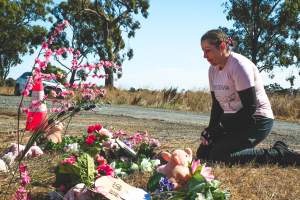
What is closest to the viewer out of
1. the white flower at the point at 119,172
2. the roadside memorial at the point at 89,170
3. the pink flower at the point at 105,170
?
the roadside memorial at the point at 89,170

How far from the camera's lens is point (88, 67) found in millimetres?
2572

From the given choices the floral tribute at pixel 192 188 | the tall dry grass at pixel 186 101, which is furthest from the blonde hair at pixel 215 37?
the tall dry grass at pixel 186 101

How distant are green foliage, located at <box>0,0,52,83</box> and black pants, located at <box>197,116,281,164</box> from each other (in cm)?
3666

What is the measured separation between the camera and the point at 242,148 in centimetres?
463

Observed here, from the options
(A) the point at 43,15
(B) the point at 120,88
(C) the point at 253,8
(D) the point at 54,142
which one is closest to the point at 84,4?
(A) the point at 43,15

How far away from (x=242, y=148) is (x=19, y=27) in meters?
39.0

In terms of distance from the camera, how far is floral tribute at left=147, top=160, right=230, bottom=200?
2650 millimetres

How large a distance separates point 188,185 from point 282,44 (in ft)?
110

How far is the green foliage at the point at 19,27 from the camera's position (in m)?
39.7

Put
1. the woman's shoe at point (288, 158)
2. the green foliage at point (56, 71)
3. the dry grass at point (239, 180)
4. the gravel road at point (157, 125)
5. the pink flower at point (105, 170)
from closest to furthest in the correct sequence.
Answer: the green foliage at point (56, 71)
the pink flower at point (105, 170)
the dry grass at point (239, 180)
the woman's shoe at point (288, 158)
the gravel road at point (157, 125)

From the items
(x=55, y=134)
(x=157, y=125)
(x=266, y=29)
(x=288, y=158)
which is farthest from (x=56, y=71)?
(x=266, y=29)

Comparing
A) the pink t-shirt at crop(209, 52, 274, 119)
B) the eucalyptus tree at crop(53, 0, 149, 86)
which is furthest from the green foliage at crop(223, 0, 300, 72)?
the pink t-shirt at crop(209, 52, 274, 119)

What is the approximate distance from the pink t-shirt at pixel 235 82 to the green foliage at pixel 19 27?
120 ft

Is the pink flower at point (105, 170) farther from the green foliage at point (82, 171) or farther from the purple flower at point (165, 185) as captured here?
the purple flower at point (165, 185)
